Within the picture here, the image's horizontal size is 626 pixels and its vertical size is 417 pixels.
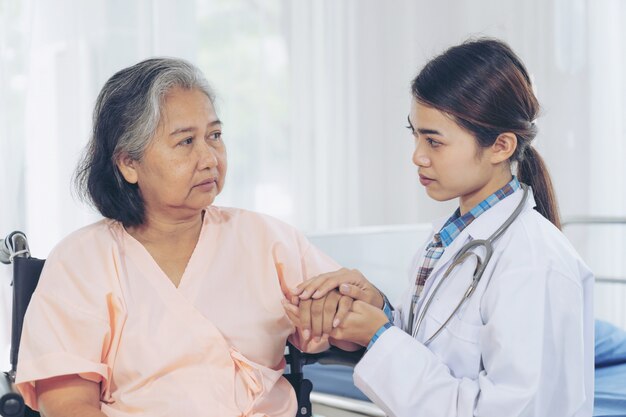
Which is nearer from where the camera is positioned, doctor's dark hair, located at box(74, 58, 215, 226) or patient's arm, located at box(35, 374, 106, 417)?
patient's arm, located at box(35, 374, 106, 417)

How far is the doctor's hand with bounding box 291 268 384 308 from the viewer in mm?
1543

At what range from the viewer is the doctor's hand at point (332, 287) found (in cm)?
154

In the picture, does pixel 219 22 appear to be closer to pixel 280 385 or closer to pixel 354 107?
pixel 354 107

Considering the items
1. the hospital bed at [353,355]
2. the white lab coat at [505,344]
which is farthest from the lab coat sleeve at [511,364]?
the hospital bed at [353,355]

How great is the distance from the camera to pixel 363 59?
3850 millimetres

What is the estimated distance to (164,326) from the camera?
154 centimetres

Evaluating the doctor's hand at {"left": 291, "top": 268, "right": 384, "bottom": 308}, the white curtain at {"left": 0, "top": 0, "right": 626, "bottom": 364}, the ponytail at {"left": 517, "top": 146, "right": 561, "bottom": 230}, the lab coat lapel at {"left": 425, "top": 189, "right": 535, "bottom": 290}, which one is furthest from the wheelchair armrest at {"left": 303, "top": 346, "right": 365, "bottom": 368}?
the white curtain at {"left": 0, "top": 0, "right": 626, "bottom": 364}

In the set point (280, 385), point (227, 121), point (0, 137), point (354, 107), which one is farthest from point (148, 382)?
point (354, 107)

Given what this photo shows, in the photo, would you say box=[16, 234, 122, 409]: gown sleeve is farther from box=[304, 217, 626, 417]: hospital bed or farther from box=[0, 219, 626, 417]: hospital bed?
box=[304, 217, 626, 417]: hospital bed

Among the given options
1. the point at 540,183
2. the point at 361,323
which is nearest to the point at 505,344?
the point at 361,323

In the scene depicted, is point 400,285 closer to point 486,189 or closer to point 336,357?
point 336,357

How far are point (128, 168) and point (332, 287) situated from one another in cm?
46

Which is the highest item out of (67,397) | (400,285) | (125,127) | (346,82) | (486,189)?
(346,82)

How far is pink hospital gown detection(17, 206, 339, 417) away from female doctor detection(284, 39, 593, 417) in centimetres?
13
